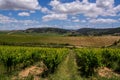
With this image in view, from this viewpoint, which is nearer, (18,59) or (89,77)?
(89,77)

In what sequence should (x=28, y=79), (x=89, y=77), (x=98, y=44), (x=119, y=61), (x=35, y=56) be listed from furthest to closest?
(x=98, y=44), (x=35, y=56), (x=119, y=61), (x=89, y=77), (x=28, y=79)

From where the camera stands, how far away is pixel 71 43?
299ft

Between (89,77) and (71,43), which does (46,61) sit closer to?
(89,77)

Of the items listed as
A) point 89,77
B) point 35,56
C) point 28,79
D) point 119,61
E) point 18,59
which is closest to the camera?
point 28,79

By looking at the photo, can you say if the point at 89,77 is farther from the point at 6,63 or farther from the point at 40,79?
the point at 6,63

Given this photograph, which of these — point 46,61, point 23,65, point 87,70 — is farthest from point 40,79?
point 23,65

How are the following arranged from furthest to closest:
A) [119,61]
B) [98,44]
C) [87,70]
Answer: [98,44]
[119,61]
[87,70]

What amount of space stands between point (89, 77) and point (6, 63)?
8108 millimetres

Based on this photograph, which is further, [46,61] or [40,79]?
[46,61]

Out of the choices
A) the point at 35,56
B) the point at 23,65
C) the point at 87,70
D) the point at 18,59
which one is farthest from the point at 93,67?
the point at 35,56

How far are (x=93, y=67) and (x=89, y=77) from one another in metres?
1.95

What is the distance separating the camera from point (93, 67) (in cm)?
1980

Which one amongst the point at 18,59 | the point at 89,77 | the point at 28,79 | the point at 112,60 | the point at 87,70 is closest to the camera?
the point at 28,79

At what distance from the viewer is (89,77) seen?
59.2ft
